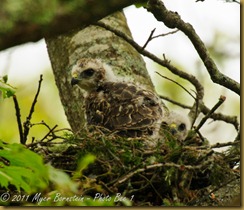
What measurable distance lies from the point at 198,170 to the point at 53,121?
543 centimetres

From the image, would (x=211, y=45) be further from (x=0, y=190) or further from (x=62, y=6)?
(x=62, y=6)

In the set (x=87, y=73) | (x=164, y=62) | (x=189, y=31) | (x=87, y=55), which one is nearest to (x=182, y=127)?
(x=164, y=62)

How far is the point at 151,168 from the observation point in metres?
4.04

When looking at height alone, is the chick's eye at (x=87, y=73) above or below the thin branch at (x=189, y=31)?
below

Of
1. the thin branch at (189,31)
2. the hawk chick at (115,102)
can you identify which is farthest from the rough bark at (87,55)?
the thin branch at (189,31)

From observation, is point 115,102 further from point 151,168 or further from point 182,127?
point 151,168

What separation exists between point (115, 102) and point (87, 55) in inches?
42.7

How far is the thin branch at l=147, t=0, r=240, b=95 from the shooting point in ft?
14.4

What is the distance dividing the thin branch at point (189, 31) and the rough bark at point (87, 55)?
1.37 metres

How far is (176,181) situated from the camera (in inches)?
167

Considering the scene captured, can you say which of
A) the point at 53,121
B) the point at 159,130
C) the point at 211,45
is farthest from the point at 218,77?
the point at 53,121

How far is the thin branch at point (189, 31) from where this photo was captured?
14.4 feet

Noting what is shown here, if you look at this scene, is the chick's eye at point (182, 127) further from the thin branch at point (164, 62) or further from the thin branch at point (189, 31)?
the thin branch at point (189, 31)

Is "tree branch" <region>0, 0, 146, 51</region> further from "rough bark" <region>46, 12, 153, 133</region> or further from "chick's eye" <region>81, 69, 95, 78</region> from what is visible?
"rough bark" <region>46, 12, 153, 133</region>
